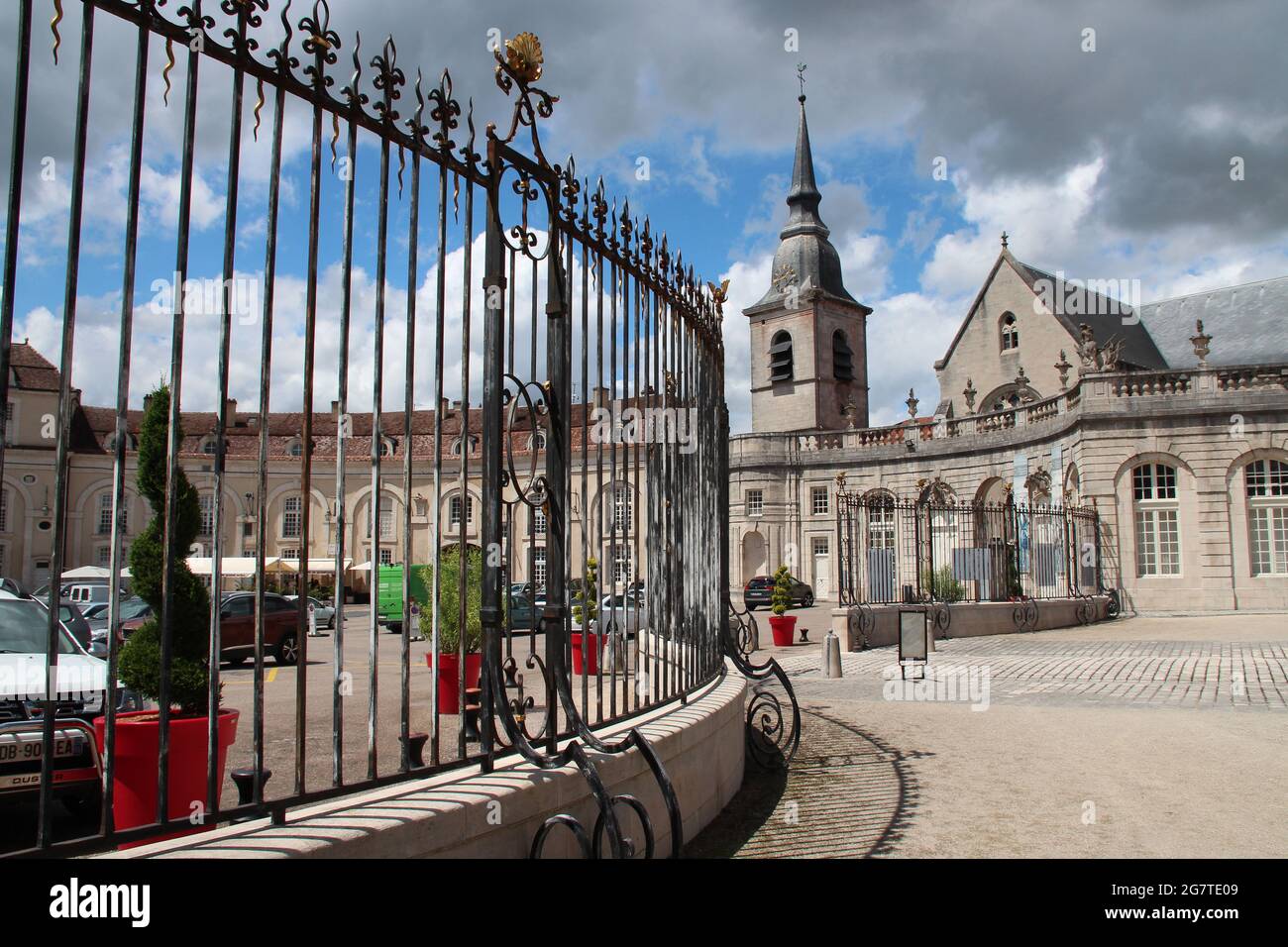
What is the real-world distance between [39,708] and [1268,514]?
26.7 m

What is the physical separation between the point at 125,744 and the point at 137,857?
3.83ft

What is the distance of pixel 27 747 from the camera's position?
15.8 ft

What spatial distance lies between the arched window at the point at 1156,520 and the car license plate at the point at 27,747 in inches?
999

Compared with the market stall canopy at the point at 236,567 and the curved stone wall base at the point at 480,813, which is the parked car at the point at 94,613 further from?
the curved stone wall base at the point at 480,813

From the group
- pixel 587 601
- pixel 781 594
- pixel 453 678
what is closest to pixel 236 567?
pixel 781 594

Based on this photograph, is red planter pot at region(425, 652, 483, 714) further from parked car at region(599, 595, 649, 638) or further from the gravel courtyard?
the gravel courtyard

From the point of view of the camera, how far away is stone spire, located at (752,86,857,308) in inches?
2063

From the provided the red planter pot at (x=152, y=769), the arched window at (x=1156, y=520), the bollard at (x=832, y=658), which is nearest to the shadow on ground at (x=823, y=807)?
the red planter pot at (x=152, y=769)

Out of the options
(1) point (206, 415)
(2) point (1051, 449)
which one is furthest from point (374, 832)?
(1) point (206, 415)

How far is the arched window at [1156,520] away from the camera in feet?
81.3

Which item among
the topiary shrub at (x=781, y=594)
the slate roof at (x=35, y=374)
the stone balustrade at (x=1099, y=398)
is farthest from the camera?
the slate roof at (x=35, y=374)
